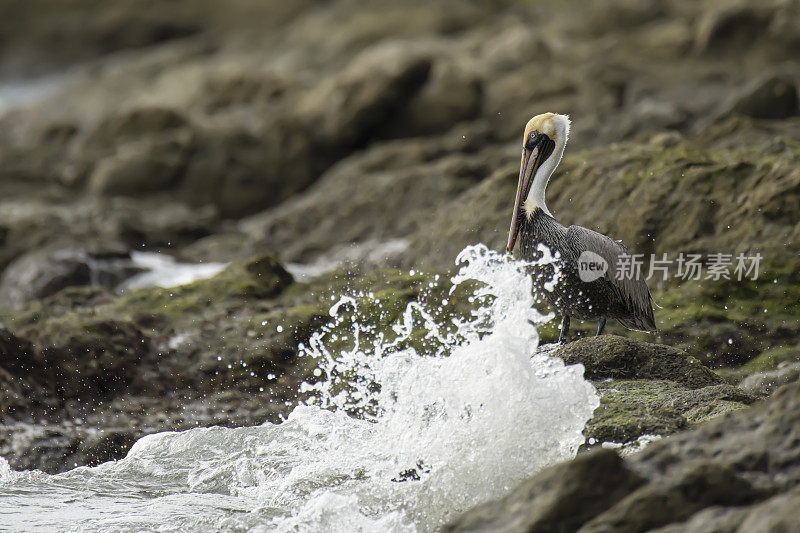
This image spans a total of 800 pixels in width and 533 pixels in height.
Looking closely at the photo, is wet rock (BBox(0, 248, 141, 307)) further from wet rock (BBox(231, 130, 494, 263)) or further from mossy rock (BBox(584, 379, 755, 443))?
mossy rock (BBox(584, 379, 755, 443))

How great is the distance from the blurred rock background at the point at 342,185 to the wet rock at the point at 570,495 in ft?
4.45

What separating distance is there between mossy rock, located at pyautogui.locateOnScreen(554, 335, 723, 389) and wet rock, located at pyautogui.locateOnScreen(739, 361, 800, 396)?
0.65m

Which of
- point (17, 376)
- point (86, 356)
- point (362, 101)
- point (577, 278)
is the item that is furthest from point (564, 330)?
point (362, 101)

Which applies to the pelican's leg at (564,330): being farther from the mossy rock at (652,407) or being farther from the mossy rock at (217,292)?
the mossy rock at (217,292)

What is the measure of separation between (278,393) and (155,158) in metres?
10.7

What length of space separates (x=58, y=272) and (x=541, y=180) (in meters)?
7.20

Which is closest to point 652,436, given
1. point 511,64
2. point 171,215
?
point 171,215

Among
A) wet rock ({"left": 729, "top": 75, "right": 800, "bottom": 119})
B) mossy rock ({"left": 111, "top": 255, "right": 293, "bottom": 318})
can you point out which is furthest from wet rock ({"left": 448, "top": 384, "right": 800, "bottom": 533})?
wet rock ({"left": 729, "top": 75, "right": 800, "bottom": 119})

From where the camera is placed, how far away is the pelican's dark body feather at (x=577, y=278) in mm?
6312

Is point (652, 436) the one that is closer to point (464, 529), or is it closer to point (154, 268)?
point (464, 529)

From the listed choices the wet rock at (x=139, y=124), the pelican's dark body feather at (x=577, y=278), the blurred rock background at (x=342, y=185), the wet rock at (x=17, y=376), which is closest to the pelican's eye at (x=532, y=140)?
the pelican's dark body feather at (x=577, y=278)

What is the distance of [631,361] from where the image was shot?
5543 mm

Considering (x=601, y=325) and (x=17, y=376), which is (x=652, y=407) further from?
(x=17, y=376)

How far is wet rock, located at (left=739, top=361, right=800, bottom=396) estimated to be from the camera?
6070 millimetres
